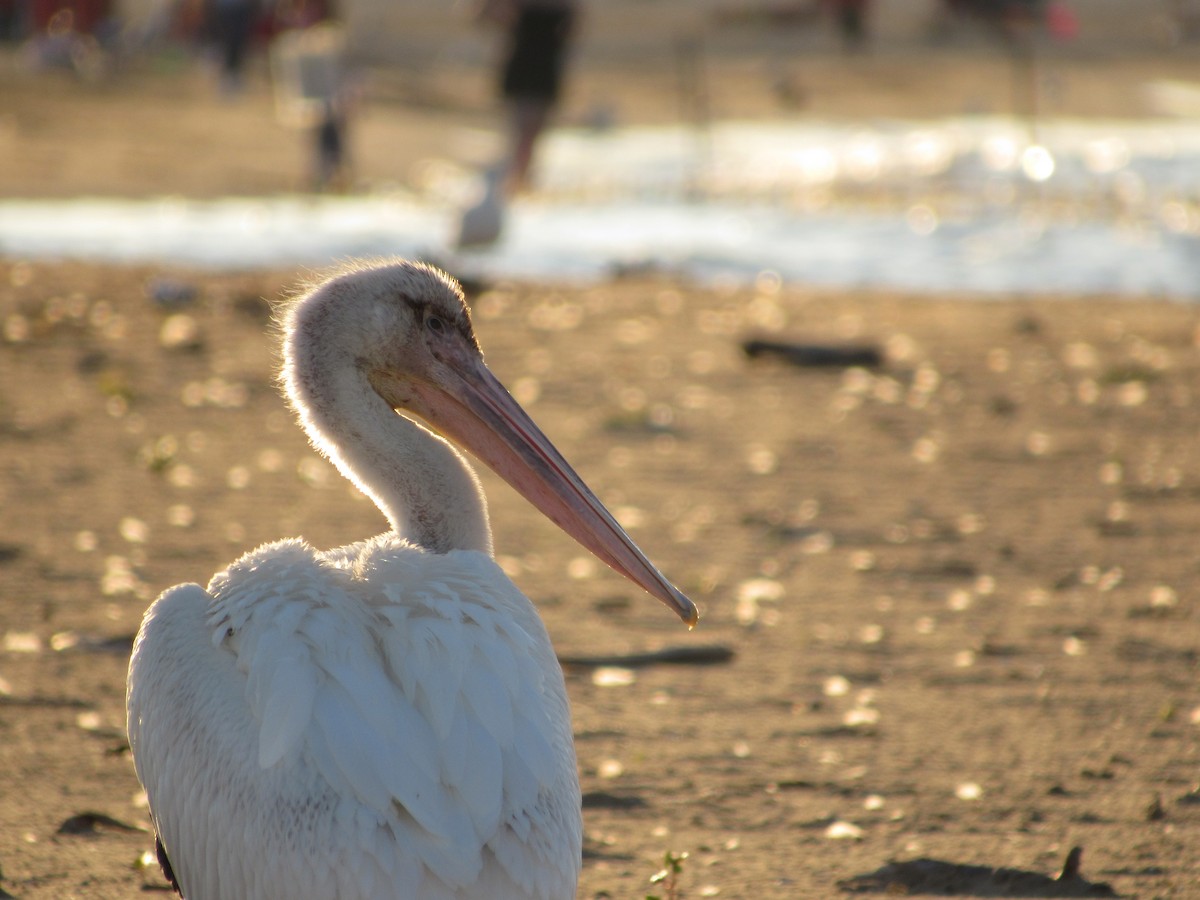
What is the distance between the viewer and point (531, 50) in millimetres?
14734

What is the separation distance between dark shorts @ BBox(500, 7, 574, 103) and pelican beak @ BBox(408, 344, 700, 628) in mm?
11346

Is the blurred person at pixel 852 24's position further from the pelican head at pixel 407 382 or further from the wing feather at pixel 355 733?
the wing feather at pixel 355 733

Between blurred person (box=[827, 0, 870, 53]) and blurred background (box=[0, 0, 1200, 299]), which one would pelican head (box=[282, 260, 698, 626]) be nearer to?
blurred background (box=[0, 0, 1200, 299])

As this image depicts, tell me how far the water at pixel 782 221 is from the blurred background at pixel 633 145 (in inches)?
2.6

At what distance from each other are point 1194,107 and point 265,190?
707 inches

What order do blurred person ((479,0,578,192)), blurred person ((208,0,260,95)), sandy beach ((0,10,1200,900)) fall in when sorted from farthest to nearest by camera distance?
blurred person ((208,0,260,95))
blurred person ((479,0,578,192))
sandy beach ((0,10,1200,900))

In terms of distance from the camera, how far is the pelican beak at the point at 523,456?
353 centimetres

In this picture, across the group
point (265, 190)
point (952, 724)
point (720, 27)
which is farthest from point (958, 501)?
point (720, 27)

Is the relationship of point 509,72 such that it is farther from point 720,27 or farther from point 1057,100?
point 720,27

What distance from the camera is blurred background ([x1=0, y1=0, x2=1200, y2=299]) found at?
13734mm

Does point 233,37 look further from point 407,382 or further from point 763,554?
point 407,382

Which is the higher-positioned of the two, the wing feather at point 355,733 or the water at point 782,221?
the wing feather at point 355,733

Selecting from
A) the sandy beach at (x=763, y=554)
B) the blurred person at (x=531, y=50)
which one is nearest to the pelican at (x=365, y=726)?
the sandy beach at (x=763, y=554)

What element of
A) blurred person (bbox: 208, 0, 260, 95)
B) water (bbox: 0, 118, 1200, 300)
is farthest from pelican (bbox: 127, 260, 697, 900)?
blurred person (bbox: 208, 0, 260, 95)
